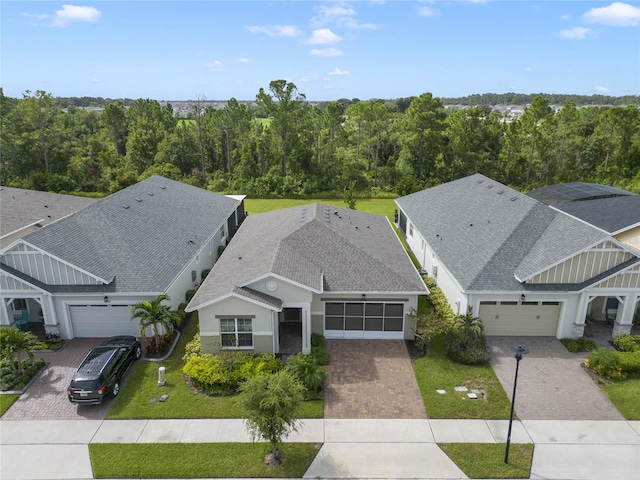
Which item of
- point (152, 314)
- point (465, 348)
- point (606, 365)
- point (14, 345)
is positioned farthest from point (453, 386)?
point (14, 345)

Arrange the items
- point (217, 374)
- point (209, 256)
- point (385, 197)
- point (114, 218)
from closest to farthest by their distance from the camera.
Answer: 1. point (217, 374)
2. point (114, 218)
3. point (209, 256)
4. point (385, 197)

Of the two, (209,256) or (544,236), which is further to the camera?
(209,256)

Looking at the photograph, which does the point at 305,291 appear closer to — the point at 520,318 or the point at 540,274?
the point at 520,318

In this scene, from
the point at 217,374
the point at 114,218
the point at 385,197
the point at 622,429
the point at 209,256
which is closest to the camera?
the point at 622,429

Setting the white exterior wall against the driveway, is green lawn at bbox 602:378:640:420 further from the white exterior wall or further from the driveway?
the white exterior wall

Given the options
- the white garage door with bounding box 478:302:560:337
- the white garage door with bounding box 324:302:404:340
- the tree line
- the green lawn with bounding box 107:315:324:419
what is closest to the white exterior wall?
the green lawn with bounding box 107:315:324:419

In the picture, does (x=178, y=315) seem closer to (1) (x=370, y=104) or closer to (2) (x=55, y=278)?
(2) (x=55, y=278)

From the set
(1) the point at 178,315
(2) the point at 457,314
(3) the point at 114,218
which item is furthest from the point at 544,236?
(3) the point at 114,218
